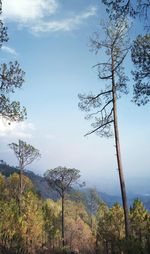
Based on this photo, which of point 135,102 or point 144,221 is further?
point 144,221

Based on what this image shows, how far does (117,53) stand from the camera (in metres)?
17.9

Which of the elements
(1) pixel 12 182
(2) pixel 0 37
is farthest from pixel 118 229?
(2) pixel 0 37

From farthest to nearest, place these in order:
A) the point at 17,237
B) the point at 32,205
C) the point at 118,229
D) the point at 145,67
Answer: the point at 118,229 < the point at 32,205 < the point at 17,237 < the point at 145,67

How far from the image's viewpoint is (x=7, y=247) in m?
30.4

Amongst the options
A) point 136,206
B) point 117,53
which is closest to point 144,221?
point 136,206

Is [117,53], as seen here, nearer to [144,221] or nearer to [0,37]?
[0,37]

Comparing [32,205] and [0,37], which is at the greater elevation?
[0,37]

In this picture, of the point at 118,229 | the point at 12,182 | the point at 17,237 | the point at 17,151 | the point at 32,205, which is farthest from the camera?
the point at 12,182

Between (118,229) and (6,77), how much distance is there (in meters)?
34.4

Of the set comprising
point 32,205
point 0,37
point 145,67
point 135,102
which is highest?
point 0,37

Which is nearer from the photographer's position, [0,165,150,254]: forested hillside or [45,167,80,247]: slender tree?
[0,165,150,254]: forested hillside

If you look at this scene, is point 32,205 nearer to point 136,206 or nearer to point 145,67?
point 136,206

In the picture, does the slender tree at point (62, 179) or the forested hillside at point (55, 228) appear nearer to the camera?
the forested hillside at point (55, 228)

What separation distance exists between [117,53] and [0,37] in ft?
18.9
